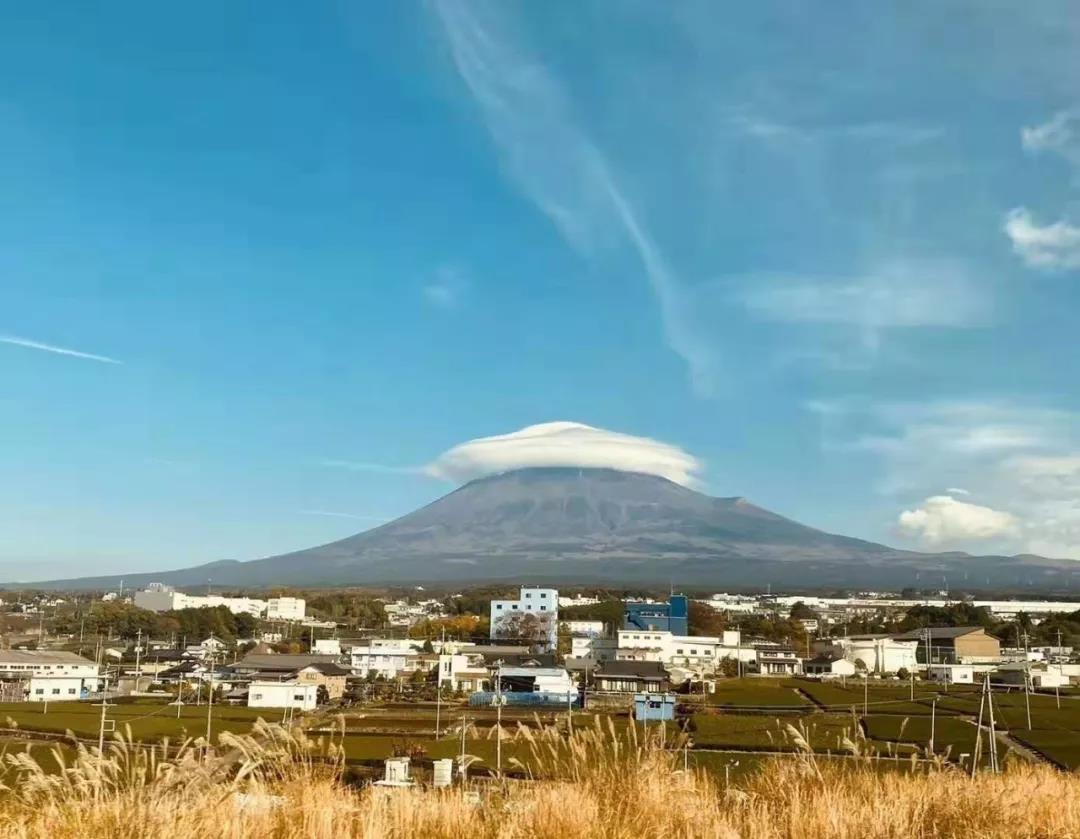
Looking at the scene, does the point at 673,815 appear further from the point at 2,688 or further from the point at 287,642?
the point at 287,642

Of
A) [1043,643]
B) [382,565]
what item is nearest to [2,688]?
[1043,643]

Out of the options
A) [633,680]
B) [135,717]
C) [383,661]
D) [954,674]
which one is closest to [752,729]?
[633,680]

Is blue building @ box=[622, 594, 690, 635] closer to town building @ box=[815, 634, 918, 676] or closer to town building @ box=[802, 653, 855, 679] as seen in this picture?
town building @ box=[802, 653, 855, 679]

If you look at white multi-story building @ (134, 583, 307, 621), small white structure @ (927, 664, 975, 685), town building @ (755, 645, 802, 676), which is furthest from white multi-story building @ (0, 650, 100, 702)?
small white structure @ (927, 664, 975, 685)

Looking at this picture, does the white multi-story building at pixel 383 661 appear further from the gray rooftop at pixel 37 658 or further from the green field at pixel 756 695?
the green field at pixel 756 695

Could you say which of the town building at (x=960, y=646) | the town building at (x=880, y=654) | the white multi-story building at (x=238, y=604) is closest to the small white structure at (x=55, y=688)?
the town building at (x=880, y=654)

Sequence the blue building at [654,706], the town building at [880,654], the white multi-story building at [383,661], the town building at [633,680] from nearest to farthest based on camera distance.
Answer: the blue building at [654,706]
the town building at [633,680]
the white multi-story building at [383,661]
the town building at [880,654]
